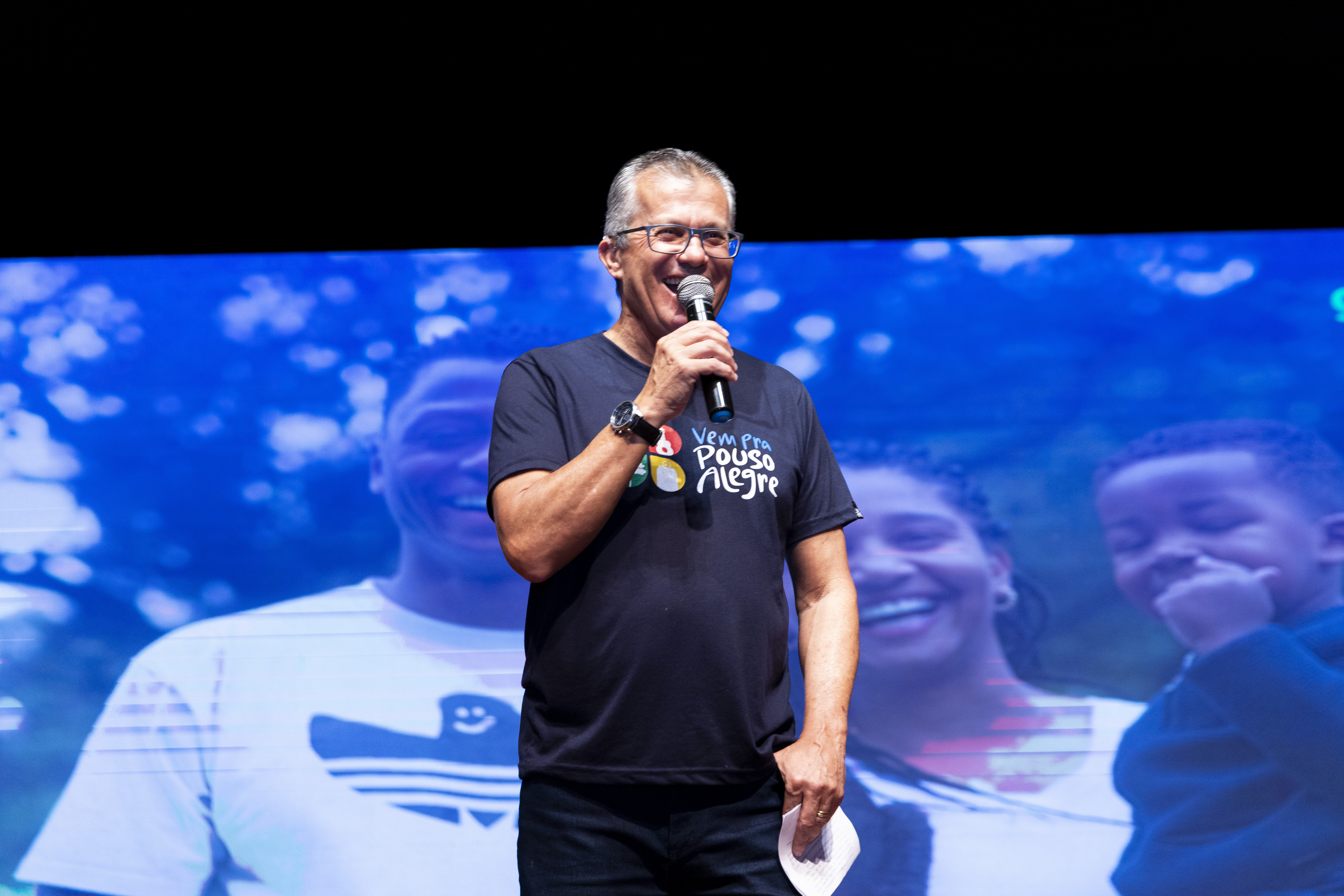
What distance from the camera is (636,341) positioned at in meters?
1.33

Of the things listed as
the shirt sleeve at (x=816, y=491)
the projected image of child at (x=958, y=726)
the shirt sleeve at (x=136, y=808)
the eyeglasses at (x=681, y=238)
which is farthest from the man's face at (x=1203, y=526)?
the shirt sleeve at (x=136, y=808)

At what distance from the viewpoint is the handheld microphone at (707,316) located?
1111 mm

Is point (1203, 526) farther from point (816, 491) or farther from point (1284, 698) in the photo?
point (816, 491)

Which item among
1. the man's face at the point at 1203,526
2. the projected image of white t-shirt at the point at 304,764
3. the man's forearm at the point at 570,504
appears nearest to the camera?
the man's forearm at the point at 570,504

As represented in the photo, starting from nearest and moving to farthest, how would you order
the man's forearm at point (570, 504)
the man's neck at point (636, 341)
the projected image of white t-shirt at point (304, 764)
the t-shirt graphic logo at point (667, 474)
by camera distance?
the man's forearm at point (570, 504)
the t-shirt graphic logo at point (667, 474)
the man's neck at point (636, 341)
the projected image of white t-shirt at point (304, 764)

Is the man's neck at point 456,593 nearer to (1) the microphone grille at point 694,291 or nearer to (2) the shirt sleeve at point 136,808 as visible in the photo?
(2) the shirt sleeve at point 136,808

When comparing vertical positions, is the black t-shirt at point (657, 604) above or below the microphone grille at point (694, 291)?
below

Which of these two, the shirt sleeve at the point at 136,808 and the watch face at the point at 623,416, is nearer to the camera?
the watch face at the point at 623,416

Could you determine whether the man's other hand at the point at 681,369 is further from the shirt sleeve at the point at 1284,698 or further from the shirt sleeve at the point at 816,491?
the shirt sleeve at the point at 1284,698

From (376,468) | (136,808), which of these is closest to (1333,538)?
(376,468)

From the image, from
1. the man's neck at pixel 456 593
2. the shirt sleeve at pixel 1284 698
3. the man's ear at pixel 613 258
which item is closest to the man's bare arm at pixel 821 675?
the man's ear at pixel 613 258

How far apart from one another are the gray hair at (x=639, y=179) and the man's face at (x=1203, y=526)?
1716 mm

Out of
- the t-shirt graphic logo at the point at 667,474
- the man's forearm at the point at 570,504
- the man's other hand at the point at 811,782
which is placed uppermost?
the t-shirt graphic logo at the point at 667,474

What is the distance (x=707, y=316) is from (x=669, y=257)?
12 centimetres
